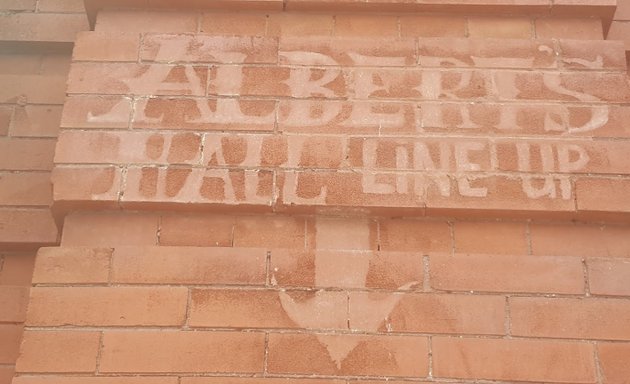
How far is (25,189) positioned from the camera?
8.98 feet

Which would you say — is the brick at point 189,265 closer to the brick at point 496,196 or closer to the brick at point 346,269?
the brick at point 346,269

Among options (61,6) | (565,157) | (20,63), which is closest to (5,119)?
(20,63)

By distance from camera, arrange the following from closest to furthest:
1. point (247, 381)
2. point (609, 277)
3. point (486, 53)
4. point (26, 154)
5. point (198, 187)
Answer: point (247, 381) → point (609, 277) → point (198, 187) → point (486, 53) → point (26, 154)

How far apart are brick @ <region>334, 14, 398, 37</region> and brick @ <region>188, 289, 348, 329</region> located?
0.91 meters

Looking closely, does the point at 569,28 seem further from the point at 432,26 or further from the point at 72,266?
the point at 72,266

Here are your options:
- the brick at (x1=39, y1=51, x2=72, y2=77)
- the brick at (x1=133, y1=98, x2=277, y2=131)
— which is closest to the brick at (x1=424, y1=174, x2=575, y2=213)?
the brick at (x1=133, y1=98, x2=277, y2=131)

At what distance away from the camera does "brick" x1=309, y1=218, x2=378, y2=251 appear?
2328 millimetres

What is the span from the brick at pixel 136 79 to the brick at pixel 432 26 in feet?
2.23

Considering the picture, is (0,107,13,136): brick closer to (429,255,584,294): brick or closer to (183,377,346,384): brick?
(183,377,346,384): brick

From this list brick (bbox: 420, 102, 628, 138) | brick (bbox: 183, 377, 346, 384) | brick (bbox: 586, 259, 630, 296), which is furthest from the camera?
brick (bbox: 420, 102, 628, 138)

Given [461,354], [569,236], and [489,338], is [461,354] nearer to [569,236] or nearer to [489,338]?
[489,338]

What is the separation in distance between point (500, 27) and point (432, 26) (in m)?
0.22

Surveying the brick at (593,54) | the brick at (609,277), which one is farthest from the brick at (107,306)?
the brick at (593,54)

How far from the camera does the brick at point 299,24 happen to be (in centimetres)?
267
